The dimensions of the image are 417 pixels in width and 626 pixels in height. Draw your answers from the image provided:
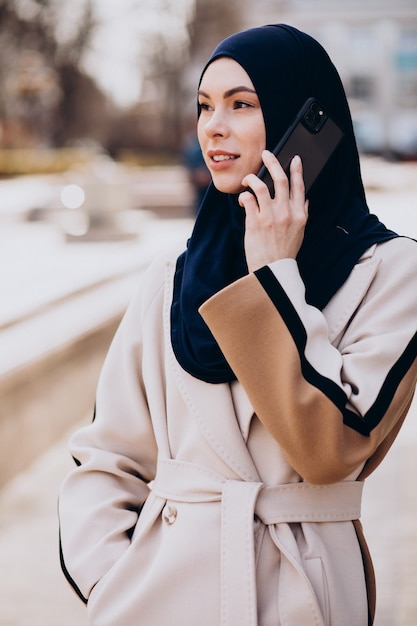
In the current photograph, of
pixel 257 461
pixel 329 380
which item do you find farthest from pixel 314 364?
pixel 257 461

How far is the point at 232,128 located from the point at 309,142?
0.16m

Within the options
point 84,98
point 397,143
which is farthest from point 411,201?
point 84,98

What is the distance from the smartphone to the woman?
3cm

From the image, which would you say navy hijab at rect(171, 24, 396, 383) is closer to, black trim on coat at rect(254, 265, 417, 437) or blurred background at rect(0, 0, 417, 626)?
black trim on coat at rect(254, 265, 417, 437)

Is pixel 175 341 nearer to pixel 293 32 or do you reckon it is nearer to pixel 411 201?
pixel 293 32

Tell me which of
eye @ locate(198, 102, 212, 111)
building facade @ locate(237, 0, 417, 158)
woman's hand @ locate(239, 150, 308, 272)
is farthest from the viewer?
building facade @ locate(237, 0, 417, 158)

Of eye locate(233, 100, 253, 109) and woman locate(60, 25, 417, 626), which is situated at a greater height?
eye locate(233, 100, 253, 109)

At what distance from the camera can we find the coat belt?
184cm

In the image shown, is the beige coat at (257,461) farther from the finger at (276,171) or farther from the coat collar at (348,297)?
the finger at (276,171)

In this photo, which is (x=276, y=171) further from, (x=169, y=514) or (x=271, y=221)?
(x=169, y=514)

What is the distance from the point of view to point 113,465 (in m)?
2.10

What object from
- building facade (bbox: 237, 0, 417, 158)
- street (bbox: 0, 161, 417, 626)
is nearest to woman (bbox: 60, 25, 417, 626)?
street (bbox: 0, 161, 417, 626)

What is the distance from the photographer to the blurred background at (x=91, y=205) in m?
4.67

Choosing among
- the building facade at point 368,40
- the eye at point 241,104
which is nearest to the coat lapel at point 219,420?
the eye at point 241,104
